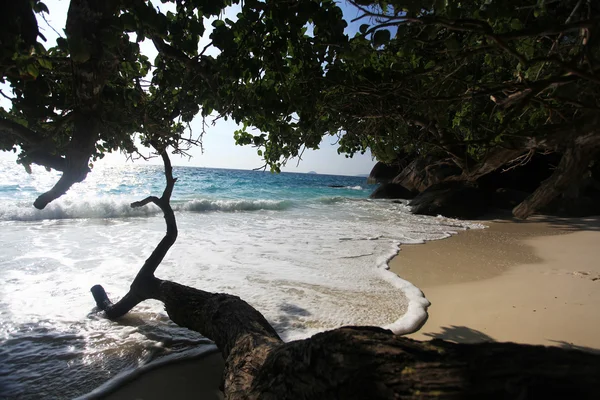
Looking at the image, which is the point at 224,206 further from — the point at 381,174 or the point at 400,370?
the point at 381,174

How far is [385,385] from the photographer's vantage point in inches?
49.7

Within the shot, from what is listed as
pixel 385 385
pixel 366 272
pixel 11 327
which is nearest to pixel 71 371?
pixel 11 327

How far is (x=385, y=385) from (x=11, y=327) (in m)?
4.61

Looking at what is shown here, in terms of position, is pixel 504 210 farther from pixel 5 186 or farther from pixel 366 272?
pixel 5 186

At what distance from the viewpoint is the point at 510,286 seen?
5289 millimetres

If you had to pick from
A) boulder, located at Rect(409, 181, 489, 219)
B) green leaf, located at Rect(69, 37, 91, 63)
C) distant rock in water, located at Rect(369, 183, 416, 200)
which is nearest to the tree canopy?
green leaf, located at Rect(69, 37, 91, 63)

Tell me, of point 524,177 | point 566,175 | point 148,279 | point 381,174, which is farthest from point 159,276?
point 381,174

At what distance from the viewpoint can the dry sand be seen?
12.2ft

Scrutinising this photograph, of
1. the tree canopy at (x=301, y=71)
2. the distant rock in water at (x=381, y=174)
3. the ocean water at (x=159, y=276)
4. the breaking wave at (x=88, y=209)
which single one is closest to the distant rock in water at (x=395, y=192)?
the distant rock in water at (x=381, y=174)

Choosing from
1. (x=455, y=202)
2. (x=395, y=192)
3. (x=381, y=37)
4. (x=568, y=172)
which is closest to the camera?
(x=381, y=37)

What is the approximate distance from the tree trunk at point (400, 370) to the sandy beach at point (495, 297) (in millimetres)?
1156

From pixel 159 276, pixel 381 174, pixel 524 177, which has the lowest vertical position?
pixel 159 276

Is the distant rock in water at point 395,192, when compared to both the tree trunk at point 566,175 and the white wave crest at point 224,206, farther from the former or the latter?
the tree trunk at point 566,175

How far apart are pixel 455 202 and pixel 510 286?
10.9 metres
